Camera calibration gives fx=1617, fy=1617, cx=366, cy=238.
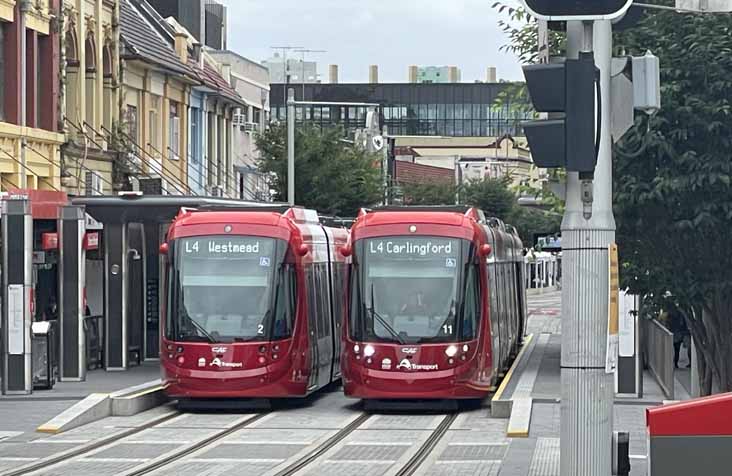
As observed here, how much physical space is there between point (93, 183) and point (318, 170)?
14921mm

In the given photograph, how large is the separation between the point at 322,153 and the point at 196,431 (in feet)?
111

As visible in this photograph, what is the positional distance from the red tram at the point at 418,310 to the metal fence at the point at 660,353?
2.75m

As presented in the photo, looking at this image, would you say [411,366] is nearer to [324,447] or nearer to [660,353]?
[324,447]

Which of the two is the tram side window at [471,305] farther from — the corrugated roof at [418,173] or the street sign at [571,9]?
the corrugated roof at [418,173]

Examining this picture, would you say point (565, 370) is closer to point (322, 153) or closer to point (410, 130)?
point (322, 153)

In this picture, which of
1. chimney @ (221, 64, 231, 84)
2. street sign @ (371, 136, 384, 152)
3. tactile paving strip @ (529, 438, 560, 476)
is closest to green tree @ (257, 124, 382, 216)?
chimney @ (221, 64, 231, 84)

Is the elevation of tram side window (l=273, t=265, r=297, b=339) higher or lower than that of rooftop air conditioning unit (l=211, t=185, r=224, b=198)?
lower

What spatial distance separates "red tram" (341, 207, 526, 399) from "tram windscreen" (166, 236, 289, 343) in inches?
47.6

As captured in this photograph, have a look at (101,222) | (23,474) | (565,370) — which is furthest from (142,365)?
(565,370)

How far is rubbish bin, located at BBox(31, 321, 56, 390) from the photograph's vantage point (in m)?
26.7

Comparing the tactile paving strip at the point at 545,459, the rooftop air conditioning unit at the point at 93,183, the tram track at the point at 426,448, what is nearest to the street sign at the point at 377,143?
the rooftop air conditioning unit at the point at 93,183

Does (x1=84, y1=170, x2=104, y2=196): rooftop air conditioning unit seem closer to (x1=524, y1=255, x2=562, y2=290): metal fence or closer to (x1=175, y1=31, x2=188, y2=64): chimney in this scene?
(x1=175, y1=31, x2=188, y2=64): chimney

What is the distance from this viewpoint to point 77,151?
39.8 meters

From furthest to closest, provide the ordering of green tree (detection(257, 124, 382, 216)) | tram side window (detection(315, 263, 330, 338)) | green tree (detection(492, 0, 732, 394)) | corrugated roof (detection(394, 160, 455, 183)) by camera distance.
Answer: corrugated roof (detection(394, 160, 455, 183)), green tree (detection(257, 124, 382, 216)), tram side window (detection(315, 263, 330, 338)), green tree (detection(492, 0, 732, 394))
